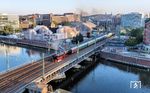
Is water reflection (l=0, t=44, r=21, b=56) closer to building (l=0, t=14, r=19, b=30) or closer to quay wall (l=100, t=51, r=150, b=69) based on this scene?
quay wall (l=100, t=51, r=150, b=69)

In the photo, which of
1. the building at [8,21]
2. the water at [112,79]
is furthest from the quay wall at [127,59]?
the building at [8,21]

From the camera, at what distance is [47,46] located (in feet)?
139

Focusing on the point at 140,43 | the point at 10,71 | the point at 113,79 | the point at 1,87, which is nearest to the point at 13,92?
the point at 1,87

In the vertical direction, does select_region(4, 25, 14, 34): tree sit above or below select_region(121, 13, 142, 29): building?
below

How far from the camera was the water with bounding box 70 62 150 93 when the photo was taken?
21469 mm

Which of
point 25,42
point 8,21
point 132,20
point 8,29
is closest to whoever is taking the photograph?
point 25,42

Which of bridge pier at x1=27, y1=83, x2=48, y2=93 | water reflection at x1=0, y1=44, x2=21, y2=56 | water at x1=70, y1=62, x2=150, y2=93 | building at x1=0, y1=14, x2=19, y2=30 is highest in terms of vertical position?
building at x1=0, y1=14, x2=19, y2=30

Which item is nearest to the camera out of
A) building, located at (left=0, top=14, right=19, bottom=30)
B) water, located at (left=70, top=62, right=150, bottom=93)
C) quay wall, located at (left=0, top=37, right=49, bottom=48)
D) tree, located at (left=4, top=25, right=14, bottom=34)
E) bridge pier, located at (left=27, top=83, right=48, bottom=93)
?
bridge pier, located at (left=27, top=83, right=48, bottom=93)

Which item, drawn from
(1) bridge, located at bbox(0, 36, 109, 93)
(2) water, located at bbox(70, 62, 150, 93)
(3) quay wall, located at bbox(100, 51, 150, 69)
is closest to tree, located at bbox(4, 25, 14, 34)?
(3) quay wall, located at bbox(100, 51, 150, 69)

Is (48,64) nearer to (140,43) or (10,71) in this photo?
(10,71)

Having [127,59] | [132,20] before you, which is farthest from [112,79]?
[132,20]

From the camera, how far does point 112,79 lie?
2445cm

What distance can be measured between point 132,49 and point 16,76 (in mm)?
19943

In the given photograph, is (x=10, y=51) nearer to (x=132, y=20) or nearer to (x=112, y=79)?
(x=112, y=79)
